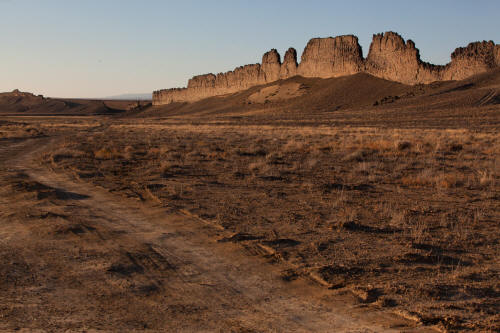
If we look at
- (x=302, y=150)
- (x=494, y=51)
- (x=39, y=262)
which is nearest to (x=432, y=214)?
(x=39, y=262)

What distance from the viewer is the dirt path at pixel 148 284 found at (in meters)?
4.26

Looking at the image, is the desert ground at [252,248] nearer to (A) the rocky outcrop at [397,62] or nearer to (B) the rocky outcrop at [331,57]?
(A) the rocky outcrop at [397,62]

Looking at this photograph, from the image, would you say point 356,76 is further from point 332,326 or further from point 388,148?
point 332,326

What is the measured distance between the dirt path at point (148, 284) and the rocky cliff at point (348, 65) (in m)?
70.2

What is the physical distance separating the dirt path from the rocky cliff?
230 feet

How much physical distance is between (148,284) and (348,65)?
87498 mm

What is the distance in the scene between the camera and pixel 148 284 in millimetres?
5203

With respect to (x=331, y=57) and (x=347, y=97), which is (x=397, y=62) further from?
(x=331, y=57)

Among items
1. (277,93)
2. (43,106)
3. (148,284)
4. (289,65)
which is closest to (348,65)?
(277,93)

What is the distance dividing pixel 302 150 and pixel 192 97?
106m

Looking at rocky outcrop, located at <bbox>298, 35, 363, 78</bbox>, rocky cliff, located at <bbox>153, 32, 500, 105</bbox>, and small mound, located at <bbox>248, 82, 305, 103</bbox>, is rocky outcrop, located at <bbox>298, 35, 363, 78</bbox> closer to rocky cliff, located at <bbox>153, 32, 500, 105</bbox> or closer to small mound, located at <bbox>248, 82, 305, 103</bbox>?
rocky cliff, located at <bbox>153, 32, 500, 105</bbox>

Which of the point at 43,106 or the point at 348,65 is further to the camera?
the point at 43,106

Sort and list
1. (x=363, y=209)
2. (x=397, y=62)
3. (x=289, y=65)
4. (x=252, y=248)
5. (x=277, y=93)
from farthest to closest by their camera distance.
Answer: (x=289, y=65), (x=277, y=93), (x=397, y=62), (x=363, y=209), (x=252, y=248)

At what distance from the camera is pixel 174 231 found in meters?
7.44
